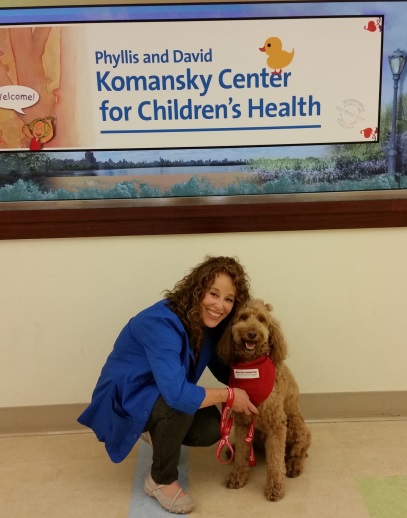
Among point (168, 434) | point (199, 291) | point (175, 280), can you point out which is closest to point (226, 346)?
point (199, 291)

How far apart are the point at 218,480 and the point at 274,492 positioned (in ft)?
0.78

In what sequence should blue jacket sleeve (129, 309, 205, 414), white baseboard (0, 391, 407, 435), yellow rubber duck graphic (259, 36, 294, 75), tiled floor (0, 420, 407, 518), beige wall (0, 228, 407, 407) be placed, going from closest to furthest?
blue jacket sleeve (129, 309, 205, 414) < tiled floor (0, 420, 407, 518) < yellow rubber duck graphic (259, 36, 294, 75) < beige wall (0, 228, 407, 407) < white baseboard (0, 391, 407, 435)

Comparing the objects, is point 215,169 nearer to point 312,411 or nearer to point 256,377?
point 256,377

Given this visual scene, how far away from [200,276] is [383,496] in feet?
3.39

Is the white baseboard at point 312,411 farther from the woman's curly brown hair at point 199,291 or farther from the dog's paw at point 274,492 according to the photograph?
the woman's curly brown hair at point 199,291

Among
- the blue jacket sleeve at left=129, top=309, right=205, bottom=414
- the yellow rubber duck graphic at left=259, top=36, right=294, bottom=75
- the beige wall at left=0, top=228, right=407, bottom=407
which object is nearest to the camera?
the blue jacket sleeve at left=129, top=309, right=205, bottom=414

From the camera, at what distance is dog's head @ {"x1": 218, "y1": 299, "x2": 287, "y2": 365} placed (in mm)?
1738

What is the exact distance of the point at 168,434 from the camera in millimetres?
1785

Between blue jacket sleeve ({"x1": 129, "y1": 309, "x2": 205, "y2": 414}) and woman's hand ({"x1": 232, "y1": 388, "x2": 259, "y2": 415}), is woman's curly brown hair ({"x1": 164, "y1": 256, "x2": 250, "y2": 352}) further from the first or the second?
woman's hand ({"x1": 232, "y1": 388, "x2": 259, "y2": 415})

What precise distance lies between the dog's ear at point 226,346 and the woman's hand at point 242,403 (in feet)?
0.38

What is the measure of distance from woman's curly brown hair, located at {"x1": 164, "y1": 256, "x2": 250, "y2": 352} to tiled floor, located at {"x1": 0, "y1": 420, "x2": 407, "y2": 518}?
1.97 feet

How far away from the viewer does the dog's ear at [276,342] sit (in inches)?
70.4

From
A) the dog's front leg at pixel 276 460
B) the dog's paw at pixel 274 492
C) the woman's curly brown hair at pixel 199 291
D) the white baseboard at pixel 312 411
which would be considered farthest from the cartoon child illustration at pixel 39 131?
the dog's paw at pixel 274 492

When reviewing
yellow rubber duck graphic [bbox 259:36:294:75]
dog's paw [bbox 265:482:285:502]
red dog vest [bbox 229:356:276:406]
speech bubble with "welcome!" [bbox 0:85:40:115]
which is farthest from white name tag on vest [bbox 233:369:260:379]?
speech bubble with "welcome!" [bbox 0:85:40:115]
